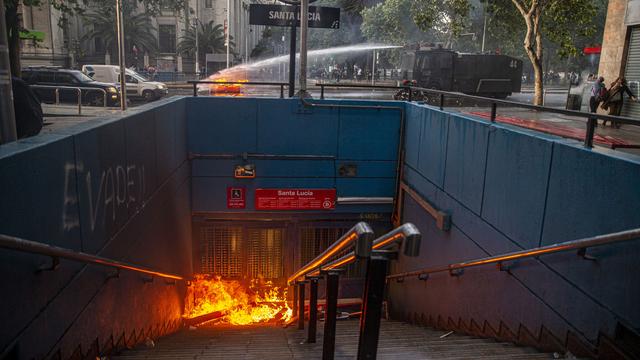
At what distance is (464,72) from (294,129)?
16.7 m

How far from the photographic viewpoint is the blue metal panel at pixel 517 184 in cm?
633

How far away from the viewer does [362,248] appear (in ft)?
10.0

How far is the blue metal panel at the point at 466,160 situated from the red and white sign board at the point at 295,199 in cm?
454

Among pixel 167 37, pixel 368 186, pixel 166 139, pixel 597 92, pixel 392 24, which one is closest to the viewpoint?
pixel 166 139

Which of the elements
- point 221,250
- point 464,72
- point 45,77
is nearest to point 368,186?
point 221,250

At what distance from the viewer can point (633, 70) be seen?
15.7 m

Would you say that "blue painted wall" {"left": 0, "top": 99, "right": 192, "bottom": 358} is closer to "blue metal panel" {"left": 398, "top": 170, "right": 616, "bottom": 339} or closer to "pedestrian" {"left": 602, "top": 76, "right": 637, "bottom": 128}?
"blue metal panel" {"left": 398, "top": 170, "right": 616, "bottom": 339}

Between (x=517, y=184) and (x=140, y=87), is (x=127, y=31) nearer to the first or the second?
(x=140, y=87)

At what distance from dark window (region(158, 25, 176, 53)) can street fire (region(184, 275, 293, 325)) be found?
4884cm

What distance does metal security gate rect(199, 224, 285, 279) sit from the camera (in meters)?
13.8

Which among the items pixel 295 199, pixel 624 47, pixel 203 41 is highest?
pixel 203 41

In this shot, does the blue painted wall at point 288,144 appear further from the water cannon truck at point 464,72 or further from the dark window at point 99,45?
the dark window at point 99,45

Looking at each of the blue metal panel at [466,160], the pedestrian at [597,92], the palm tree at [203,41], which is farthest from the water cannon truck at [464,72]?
the palm tree at [203,41]

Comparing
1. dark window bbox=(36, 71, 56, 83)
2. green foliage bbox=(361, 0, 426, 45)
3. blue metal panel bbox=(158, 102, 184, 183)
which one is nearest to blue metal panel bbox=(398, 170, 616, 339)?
blue metal panel bbox=(158, 102, 184, 183)
